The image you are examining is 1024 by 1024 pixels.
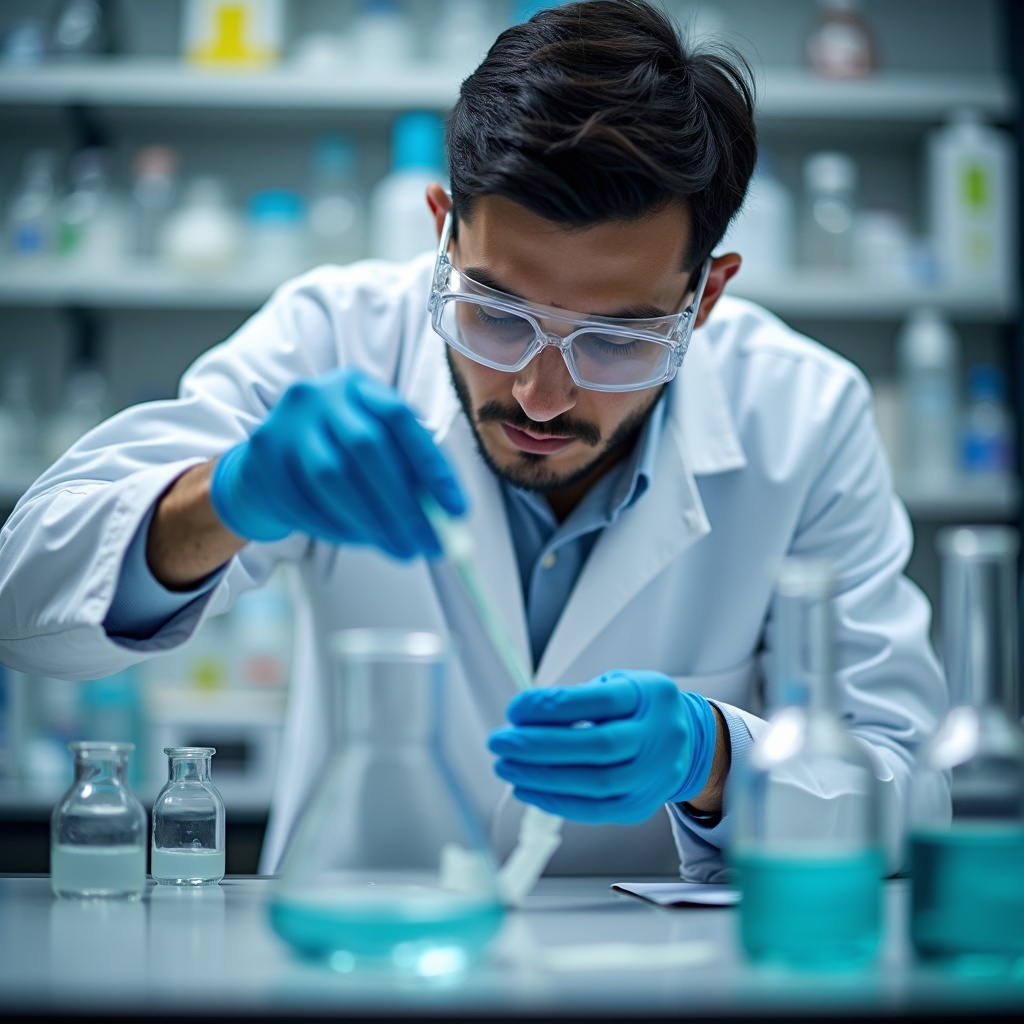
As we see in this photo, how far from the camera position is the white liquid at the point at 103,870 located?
3.43 ft

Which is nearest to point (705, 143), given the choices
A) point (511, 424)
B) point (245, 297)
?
point (511, 424)

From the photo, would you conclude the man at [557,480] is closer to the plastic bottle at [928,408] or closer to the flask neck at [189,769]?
the flask neck at [189,769]

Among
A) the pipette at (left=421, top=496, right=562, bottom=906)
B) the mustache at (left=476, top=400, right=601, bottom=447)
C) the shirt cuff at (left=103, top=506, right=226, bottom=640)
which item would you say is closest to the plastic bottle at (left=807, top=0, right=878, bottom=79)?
the mustache at (left=476, top=400, right=601, bottom=447)

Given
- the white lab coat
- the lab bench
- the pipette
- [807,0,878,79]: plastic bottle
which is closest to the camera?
the lab bench

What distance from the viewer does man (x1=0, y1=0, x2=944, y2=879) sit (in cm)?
107

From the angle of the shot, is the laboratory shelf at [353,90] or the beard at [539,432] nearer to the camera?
the beard at [539,432]

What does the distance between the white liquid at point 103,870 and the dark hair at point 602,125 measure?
2.48ft

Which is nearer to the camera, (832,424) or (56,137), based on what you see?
(832,424)

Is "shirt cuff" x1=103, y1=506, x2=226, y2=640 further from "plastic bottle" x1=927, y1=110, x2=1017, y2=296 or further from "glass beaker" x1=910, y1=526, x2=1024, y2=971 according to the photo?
"plastic bottle" x1=927, y1=110, x2=1017, y2=296

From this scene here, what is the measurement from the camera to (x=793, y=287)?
2701 mm

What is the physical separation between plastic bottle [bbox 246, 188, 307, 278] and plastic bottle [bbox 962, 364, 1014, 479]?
154cm

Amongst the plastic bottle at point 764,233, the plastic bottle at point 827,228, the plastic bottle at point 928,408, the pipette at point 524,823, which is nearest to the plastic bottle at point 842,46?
the plastic bottle at point 827,228

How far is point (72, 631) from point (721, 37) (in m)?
2.11

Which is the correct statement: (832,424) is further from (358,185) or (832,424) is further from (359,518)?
(358,185)
